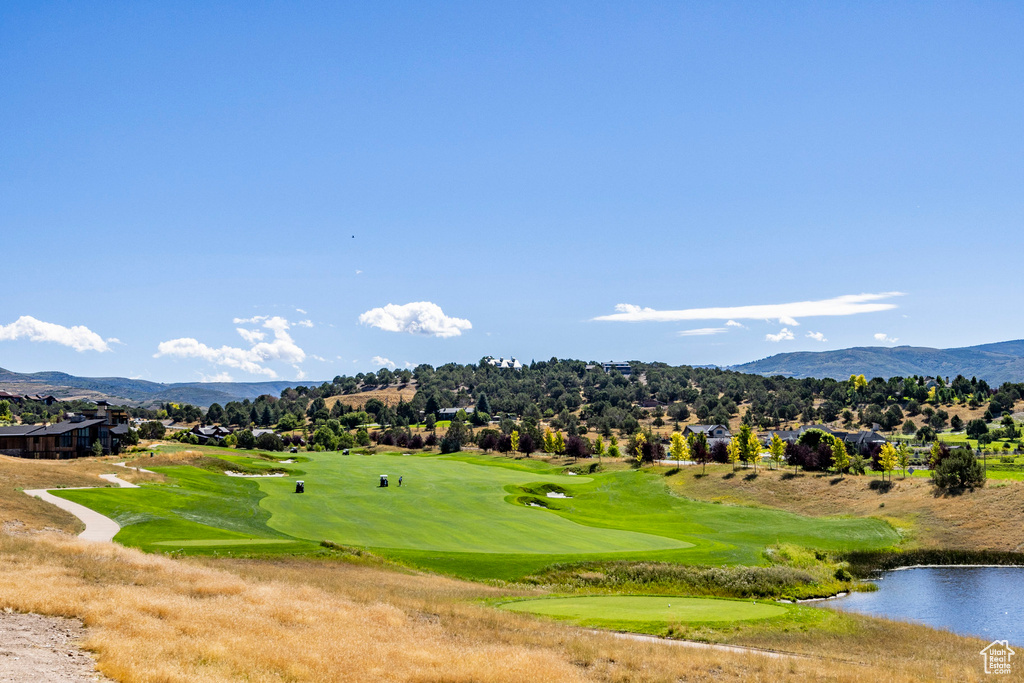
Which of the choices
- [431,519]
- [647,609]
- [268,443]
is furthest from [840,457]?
[268,443]

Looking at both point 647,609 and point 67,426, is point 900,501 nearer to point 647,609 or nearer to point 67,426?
point 647,609

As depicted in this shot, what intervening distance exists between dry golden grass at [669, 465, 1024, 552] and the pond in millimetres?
7571

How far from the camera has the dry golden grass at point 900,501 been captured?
58.2 metres

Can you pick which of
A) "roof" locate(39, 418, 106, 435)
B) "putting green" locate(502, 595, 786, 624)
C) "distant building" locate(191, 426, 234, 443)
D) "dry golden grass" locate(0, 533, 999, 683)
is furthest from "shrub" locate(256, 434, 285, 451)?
"putting green" locate(502, 595, 786, 624)

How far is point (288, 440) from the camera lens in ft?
510

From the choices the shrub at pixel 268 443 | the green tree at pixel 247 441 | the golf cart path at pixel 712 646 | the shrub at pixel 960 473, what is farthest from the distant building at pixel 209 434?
the golf cart path at pixel 712 646

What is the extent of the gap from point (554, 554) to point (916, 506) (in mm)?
42681

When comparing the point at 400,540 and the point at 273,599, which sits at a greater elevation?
the point at 273,599

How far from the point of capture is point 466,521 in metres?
54.8

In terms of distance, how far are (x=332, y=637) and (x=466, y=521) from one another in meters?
37.0

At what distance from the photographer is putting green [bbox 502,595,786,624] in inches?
1094

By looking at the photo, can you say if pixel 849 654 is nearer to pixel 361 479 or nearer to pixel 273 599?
pixel 273 599

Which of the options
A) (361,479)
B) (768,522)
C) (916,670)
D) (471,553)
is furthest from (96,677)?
(361,479)

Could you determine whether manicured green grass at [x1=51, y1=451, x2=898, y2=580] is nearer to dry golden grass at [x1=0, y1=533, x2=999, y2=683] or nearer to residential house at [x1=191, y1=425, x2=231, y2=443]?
dry golden grass at [x1=0, y1=533, x2=999, y2=683]
